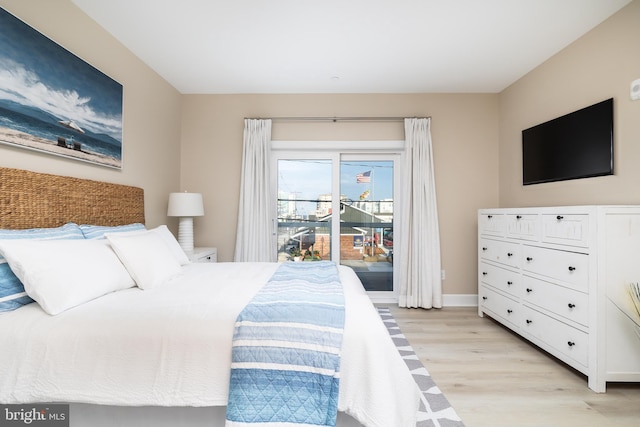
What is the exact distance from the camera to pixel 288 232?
4.06 metres

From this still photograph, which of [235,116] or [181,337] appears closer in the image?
[181,337]

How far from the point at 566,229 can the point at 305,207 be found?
2.68m

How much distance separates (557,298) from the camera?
2.31 meters

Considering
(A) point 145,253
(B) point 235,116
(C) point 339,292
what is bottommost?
(C) point 339,292

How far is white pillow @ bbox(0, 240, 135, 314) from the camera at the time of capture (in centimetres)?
141

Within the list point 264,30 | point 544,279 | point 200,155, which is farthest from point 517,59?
point 200,155

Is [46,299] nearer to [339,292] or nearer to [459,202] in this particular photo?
[339,292]

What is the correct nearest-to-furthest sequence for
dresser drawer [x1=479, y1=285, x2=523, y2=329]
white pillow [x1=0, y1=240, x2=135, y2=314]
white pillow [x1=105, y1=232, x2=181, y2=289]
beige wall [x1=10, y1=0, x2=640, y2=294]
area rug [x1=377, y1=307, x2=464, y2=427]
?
white pillow [x1=0, y1=240, x2=135, y2=314], area rug [x1=377, y1=307, x2=464, y2=427], white pillow [x1=105, y1=232, x2=181, y2=289], dresser drawer [x1=479, y1=285, x2=523, y2=329], beige wall [x1=10, y1=0, x2=640, y2=294]

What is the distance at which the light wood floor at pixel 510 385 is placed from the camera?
1734mm

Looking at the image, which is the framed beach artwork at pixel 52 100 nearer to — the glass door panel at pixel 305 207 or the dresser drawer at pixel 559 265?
the glass door panel at pixel 305 207

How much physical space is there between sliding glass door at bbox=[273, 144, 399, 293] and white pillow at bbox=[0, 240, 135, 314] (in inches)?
96.1

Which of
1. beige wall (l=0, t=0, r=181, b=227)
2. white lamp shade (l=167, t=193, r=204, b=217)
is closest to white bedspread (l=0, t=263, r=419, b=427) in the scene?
beige wall (l=0, t=0, r=181, b=227)

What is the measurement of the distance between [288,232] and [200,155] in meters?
1.49

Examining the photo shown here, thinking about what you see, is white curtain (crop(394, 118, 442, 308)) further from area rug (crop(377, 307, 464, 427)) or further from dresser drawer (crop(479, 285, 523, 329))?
area rug (crop(377, 307, 464, 427))
